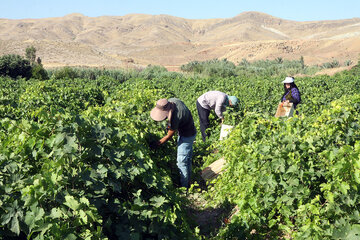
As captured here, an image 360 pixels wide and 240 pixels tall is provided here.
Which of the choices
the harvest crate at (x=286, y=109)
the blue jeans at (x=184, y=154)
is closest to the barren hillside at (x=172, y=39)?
the harvest crate at (x=286, y=109)

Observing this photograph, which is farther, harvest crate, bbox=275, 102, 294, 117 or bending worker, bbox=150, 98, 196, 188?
harvest crate, bbox=275, 102, 294, 117

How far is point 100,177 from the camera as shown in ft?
7.77

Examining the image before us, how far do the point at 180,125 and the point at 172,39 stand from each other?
104425 millimetres

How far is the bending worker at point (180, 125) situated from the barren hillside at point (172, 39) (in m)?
47.9

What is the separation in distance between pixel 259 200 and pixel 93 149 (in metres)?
1.98

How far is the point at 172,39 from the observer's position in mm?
106062

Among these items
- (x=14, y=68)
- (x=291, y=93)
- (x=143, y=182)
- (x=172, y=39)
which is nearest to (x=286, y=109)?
(x=291, y=93)

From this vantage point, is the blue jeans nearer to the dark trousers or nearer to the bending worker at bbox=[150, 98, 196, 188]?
the bending worker at bbox=[150, 98, 196, 188]

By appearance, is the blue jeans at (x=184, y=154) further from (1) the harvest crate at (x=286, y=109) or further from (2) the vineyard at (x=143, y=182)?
(1) the harvest crate at (x=286, y=109)

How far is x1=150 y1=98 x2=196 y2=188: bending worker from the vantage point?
4.62 meters

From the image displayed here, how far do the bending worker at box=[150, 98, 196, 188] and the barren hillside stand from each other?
47.9 metres

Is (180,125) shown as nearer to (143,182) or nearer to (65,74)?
(143,182)

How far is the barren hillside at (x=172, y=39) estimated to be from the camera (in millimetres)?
56594

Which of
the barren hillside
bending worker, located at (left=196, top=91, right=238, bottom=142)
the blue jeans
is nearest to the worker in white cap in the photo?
bending worker, located at (left=196, top=91, right=238, bottom=142)
